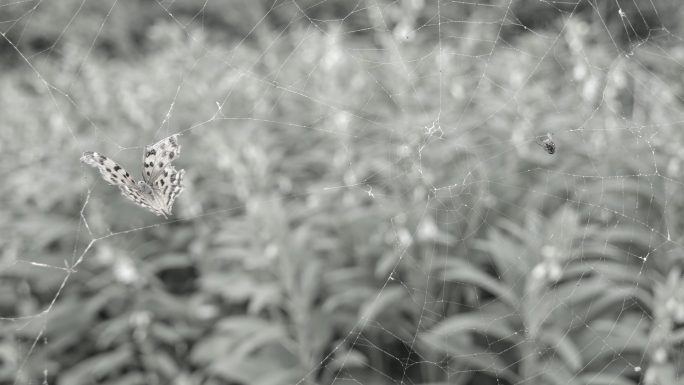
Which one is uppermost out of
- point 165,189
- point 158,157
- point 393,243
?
point 158,157

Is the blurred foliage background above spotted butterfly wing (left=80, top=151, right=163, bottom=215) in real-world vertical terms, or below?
below

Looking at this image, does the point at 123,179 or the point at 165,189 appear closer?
the point at 123,179

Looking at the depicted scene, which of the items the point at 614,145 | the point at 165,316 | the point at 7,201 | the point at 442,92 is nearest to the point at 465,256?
the point at 614,145

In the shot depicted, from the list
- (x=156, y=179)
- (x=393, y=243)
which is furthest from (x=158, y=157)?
(x=393, y=243)

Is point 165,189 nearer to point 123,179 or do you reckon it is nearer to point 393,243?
point 123,179

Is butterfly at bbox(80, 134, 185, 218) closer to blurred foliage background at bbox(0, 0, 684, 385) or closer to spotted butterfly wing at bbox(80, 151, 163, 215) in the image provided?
spotted butterfly wing at bbox(80, 151, 163, 215)

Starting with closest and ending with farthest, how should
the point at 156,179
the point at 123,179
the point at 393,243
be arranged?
1. the point at 123,179
2. the point at 156,179
3. the point at 393,243

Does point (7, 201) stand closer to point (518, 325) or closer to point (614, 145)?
point (518, 325)

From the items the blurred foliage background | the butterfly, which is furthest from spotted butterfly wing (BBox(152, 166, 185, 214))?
the blurred foliage background
